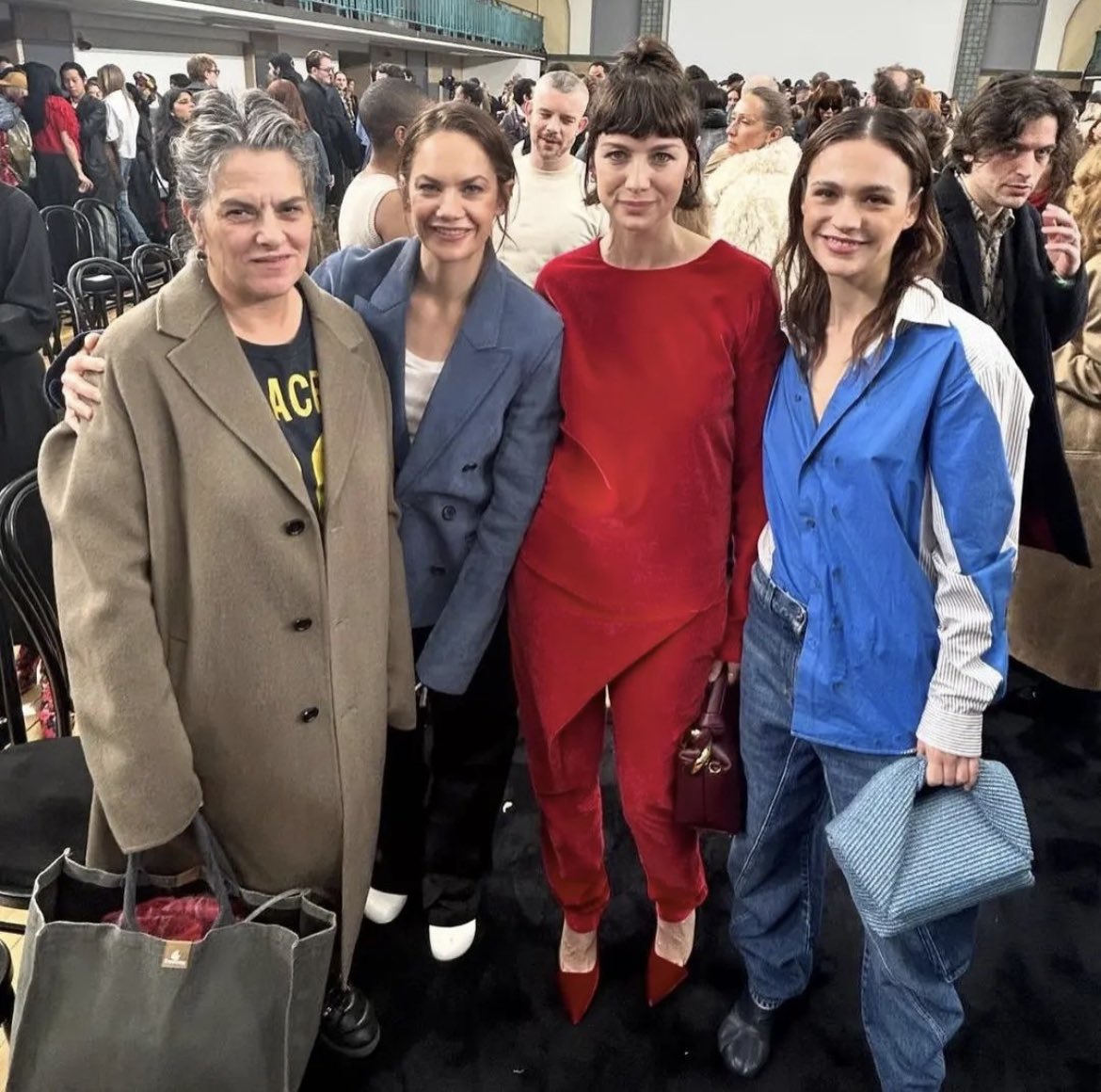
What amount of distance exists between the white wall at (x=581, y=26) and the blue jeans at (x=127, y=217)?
17827mm

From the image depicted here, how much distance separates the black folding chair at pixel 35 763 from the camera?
5.00 feet

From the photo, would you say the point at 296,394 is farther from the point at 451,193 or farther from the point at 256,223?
the point at 451,193

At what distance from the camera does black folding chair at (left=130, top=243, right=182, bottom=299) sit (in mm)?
4844

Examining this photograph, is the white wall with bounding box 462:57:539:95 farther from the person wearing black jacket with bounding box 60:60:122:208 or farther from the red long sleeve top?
the red long sleeve top

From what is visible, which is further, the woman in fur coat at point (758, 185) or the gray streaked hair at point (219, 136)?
the woman in fur coat at point (758, 185)

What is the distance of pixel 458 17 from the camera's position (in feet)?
59.0

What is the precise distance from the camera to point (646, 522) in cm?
150

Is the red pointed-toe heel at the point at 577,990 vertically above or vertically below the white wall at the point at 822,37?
below

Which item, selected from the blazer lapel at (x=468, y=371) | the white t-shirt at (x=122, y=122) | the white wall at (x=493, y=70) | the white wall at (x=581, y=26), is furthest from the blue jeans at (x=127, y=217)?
the white wall at (x=581, y=26)

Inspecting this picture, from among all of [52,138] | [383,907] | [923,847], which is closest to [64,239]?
[52,138]

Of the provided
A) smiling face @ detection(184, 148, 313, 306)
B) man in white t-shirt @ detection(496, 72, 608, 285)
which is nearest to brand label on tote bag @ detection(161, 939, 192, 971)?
smiling face @ detection(184, 148, 313, 306)

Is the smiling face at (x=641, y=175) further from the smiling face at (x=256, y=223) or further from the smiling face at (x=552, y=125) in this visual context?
the smiling face at (x=552, y=125)

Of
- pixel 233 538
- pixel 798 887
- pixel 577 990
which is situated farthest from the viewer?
Result: pixel 577 990

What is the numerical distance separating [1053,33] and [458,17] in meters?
13.1
